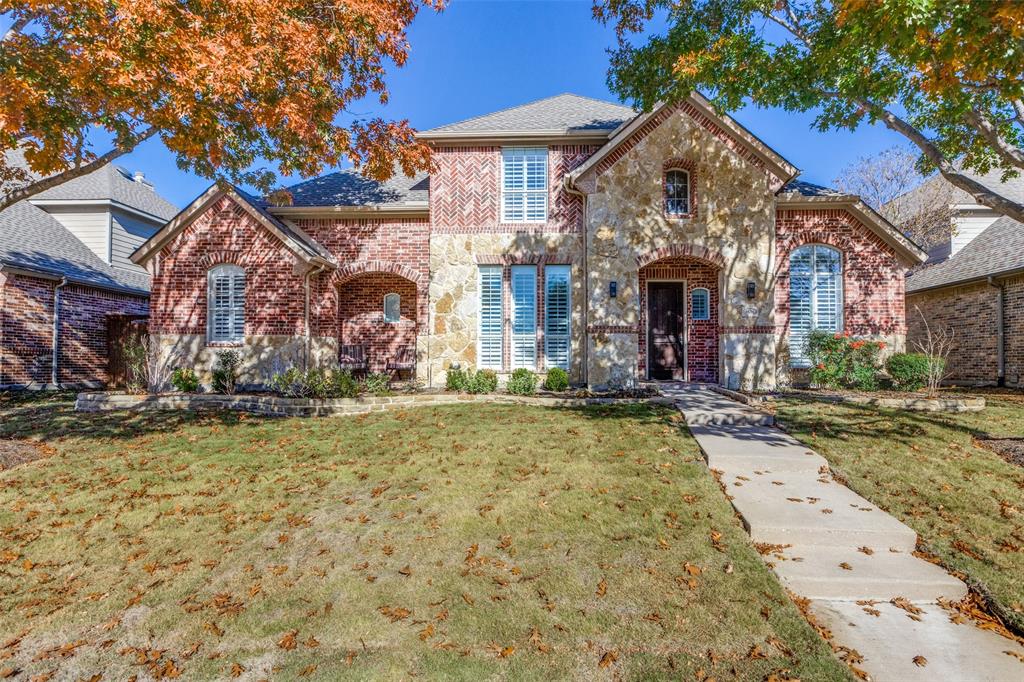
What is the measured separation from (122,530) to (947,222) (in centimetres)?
2523

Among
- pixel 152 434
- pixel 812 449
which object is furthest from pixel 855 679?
pixel 152 434

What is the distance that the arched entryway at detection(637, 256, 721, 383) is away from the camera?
1235cm

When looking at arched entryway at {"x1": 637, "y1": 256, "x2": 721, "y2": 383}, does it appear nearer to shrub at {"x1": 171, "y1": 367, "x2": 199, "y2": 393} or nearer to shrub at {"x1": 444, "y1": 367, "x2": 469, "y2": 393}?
shrub at {"x1": 444, "y1": 367, "x2": 469, "y2": 393}

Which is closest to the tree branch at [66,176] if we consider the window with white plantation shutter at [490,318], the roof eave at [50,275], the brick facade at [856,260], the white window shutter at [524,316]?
the roof eave at [50,275]

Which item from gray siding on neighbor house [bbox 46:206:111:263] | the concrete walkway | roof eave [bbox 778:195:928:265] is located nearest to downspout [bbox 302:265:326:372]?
the concrete walkway

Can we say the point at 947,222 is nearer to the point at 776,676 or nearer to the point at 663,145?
the point at 663,145

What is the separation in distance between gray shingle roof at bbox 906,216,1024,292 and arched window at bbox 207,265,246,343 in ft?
66.5

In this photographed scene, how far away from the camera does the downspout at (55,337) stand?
44.9ft

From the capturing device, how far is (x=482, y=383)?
11141mm

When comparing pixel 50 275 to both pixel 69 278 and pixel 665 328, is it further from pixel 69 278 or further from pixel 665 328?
pixel 665 328

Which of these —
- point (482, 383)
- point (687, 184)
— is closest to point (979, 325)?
point (687, 184)

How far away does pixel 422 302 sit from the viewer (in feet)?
42.5

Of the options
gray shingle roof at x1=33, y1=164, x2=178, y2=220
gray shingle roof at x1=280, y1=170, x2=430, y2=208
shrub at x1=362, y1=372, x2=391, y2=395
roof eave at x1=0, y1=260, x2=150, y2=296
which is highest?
gray shingle roof at x1=33, y1=164, x2=178, y2=220

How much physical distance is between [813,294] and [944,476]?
309 inches
